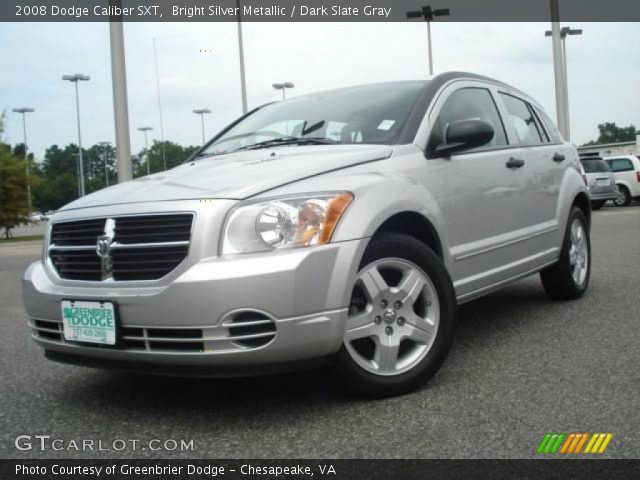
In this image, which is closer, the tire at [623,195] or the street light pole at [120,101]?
the street light pole at [120,101]

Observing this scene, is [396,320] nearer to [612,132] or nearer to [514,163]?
[514,163]

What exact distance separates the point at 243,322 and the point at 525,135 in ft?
9.94

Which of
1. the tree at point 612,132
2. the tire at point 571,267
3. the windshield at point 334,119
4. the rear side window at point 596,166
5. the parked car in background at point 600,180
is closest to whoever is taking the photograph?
the windshield at point 334,119

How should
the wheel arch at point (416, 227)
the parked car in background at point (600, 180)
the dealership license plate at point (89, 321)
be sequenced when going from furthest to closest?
the parked car in background at point (600, 180)
the wheel arch at point (416, 227)
the dealership license plate at point (89, 321)

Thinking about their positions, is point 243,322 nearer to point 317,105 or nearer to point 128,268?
point 128,268

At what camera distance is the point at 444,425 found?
107 inches

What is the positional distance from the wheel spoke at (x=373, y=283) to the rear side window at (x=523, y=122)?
2087mm

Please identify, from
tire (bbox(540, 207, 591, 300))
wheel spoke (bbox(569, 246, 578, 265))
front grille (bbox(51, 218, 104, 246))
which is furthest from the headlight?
wheel spoke (bbox(569, 246, 578, 265))

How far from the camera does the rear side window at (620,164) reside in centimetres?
2190

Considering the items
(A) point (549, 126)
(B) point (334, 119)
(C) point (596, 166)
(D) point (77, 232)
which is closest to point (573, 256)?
(A) point (549, 126)

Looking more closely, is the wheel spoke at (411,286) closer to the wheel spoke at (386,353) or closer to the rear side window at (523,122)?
the wheel spoke at (386,353)

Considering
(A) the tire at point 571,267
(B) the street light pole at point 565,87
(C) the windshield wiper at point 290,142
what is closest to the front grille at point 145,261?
(C) the windshield wiper at point 290,142

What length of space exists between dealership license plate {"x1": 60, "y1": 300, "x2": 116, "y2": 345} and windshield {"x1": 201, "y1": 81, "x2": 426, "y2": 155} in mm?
1514
